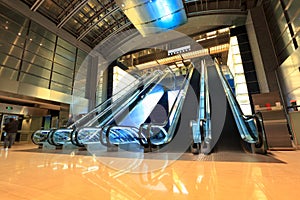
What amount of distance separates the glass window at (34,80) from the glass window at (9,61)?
1.84ft

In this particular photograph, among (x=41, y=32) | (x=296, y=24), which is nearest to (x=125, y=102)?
(x=41, y=32)

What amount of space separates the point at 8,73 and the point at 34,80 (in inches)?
53.4

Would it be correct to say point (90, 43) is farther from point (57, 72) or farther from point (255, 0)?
point (255, 0)

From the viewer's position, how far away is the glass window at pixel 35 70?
31.1ft

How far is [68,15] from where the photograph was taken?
35.1 ft

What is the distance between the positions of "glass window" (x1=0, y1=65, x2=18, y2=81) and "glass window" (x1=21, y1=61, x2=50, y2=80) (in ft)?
1.86

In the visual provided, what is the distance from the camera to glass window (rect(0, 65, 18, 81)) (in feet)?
27.5

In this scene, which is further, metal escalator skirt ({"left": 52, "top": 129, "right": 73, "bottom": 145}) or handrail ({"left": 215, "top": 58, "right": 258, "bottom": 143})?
metal escalator skirt ({"left": 52, "top": 129, "right": 73, "bottom": 145})

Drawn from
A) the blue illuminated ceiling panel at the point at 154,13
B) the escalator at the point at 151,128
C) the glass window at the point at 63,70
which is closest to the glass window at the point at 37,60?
the glass window at the point at 63,70

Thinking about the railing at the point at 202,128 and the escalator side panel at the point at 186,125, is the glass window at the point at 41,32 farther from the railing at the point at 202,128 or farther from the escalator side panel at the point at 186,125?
the railing at the point at 202,128

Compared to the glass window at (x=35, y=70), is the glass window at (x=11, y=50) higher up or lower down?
higher up

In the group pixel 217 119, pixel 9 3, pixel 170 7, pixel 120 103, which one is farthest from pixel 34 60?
pixel 217 119

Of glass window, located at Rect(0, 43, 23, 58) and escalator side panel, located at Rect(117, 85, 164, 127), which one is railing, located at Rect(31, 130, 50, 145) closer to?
escalator side panel, located at Rect(117, 85, 164, 127)

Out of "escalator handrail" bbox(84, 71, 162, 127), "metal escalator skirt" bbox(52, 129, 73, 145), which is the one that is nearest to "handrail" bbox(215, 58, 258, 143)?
"escalator handrail" bbox(84, 71, 162, 127)
